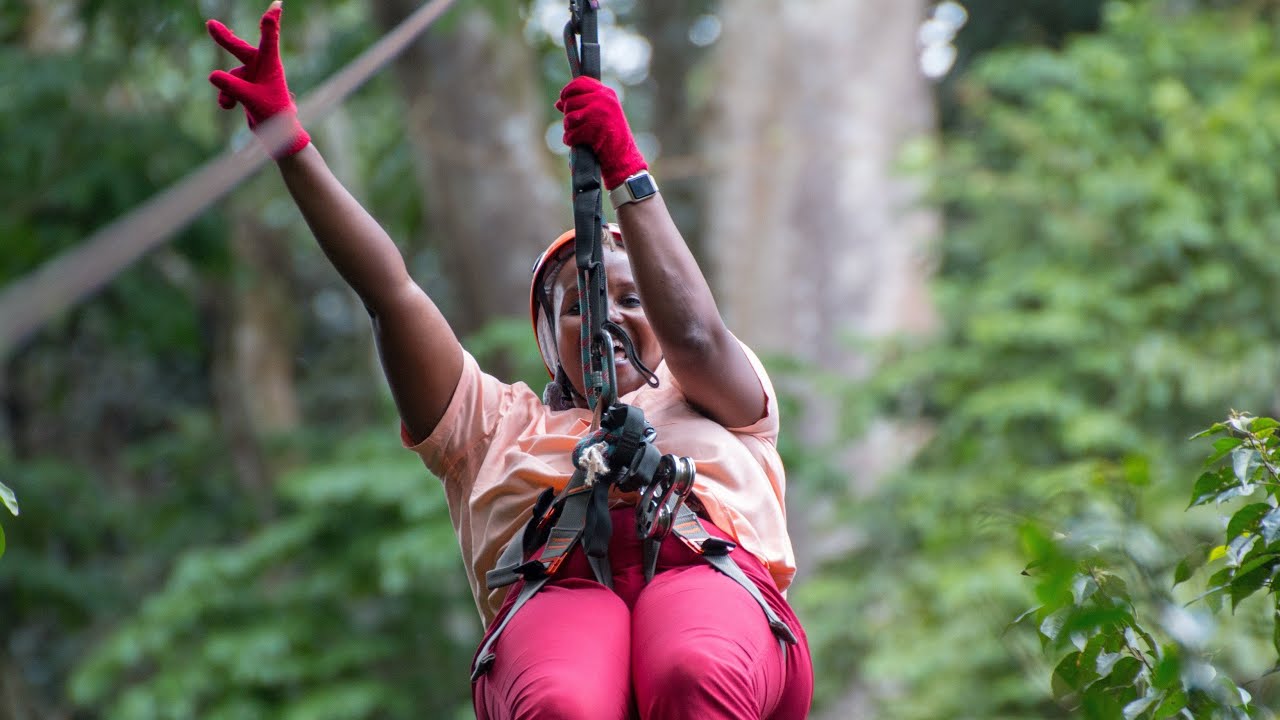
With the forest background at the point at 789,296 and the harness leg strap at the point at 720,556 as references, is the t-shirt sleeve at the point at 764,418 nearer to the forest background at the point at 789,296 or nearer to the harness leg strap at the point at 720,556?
the harness leg strap at the point at 720,556

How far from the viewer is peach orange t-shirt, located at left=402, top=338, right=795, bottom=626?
9.69 feet

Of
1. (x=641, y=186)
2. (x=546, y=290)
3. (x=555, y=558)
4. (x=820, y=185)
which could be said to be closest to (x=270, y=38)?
(x=641, y=186)

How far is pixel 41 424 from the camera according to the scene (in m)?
15.0

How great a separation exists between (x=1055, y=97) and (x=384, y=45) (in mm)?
5910

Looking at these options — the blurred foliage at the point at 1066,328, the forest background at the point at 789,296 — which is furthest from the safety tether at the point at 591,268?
the blurred foliage at the point at 1066,328

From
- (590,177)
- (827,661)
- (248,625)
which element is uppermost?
(590,177)

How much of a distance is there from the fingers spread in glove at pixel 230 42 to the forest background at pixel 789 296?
393cm

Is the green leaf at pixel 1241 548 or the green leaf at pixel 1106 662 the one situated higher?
the green leaf at pixel 1241 548

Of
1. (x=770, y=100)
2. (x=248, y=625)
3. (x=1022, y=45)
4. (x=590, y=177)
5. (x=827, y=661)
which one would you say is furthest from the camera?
(x=1022, y=45)

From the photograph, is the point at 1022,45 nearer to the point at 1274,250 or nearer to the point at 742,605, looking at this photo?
the point at 1274,250

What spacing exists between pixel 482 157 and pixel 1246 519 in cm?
751

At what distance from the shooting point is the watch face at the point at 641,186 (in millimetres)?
2797

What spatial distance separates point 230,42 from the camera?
2650 mm

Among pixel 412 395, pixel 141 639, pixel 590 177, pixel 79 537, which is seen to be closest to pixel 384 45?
pixel 590 177
